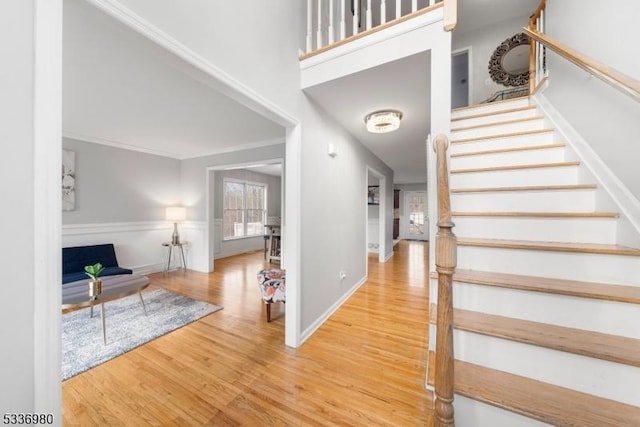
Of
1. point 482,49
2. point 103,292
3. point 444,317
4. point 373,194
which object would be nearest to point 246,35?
point 444,317

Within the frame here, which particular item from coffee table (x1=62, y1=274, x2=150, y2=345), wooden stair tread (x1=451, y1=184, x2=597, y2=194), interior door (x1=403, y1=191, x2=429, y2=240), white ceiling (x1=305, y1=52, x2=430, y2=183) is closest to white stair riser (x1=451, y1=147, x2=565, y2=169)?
wooden stair tread (x1=451, y1=184, x2=597, y2=194)

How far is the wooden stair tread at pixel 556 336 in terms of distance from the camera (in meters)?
0.88

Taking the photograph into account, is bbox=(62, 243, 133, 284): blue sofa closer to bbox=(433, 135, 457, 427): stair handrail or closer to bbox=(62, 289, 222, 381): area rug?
bbox=(62, 289, 222, 381): area rug

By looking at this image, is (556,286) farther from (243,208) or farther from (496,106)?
(243,208)

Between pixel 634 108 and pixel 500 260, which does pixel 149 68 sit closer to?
pixel 500 260

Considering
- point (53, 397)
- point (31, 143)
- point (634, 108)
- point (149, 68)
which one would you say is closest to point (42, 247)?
point (31, 143)

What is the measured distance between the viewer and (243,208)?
6.61 meters

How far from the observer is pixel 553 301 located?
1086 millimetres

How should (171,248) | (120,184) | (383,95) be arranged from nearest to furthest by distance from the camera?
(383,95) → (120,184) → (171,248)

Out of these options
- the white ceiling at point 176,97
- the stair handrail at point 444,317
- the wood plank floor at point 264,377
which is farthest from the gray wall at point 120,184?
the stair handrail at point 444,317

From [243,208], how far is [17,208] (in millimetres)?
6061

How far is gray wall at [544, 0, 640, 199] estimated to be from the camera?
1292 millimetres

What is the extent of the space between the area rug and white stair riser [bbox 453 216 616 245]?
292 cm

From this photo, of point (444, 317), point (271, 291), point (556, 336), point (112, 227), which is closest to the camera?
point (444, 317)
